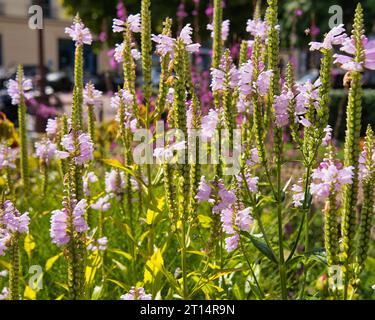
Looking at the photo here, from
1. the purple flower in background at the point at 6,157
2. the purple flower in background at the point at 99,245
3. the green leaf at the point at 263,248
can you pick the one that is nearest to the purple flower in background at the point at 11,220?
the purple flower in background at the point at 99,245

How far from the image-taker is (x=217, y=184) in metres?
2.26

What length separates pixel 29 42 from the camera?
3750 centimetres

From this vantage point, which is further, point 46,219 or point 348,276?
point 46,219

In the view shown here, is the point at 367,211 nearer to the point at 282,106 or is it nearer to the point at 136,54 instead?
the point at 282,106

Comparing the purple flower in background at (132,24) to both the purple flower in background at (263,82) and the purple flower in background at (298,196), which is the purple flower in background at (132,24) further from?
the purple flower in background at (298,196)

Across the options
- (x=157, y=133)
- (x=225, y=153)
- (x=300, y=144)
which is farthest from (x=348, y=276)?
(x=157, y=133)

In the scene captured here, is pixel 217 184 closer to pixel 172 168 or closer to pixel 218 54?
pixel 172 168

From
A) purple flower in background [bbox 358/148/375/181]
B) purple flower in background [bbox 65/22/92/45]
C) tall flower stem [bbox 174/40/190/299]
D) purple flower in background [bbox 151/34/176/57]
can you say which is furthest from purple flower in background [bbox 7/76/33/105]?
purple flower in background [bbox 358/148/375/181]

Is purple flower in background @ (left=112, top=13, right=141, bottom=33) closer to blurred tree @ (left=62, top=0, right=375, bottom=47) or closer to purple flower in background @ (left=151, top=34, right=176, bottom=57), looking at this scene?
purple flower in background @ (left=151, top=34, right=176, bottom=57)

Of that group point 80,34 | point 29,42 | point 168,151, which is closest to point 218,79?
point 168,151

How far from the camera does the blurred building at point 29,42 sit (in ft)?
122

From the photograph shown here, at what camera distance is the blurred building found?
37.1 meters
